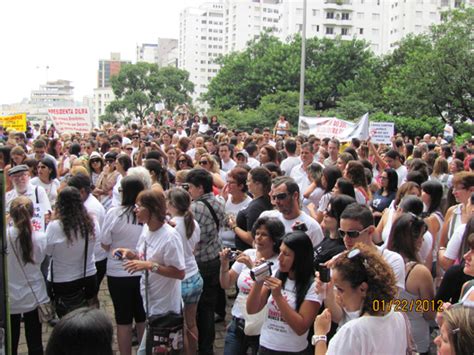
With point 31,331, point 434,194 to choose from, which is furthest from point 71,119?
point 434,194

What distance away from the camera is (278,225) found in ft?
12.9

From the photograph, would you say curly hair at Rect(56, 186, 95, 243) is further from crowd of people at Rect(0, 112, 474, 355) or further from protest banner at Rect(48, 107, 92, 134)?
protest banner at Rect(48, 107, 92, 134)

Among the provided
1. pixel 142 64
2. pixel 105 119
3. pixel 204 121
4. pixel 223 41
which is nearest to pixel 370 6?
pixel 142 64

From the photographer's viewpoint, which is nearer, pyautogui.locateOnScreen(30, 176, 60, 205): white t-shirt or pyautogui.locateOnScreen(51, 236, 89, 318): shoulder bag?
pyautogui.locateOnScreen(51, 236, 89, 318): shoulder bag

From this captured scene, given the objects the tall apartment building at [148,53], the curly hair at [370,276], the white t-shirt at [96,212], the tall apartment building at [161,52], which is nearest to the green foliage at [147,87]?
the white t-shirt at [96,212]

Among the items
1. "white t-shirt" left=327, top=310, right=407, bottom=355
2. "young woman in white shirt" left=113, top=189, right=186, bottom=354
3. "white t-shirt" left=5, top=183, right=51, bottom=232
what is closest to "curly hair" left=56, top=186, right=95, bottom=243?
"young woman in white shirt" left=113, top=189, right=186, bottom=354

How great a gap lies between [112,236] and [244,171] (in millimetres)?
1846

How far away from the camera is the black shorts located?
486 centimetres

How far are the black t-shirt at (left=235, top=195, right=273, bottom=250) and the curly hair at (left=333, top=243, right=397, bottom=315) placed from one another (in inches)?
99.6

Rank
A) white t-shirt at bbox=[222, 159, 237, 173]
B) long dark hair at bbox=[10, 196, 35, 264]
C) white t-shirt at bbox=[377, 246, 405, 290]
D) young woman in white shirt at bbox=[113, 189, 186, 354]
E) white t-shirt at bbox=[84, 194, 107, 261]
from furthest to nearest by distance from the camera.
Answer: white t-shirt at bbox=[222, 159, 237, 173]
white t-shirt at bbox=[84, 194, 107, 261]
long dark hair at bbox=[10, 196, 35, 264]
young woman in white shirt at bbox=[113, 189, 186, 354]
white t-shirt at bbox=[377, 246, 405, 290]

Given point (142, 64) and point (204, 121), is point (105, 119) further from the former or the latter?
point (204, 121)

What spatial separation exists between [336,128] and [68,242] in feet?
31.7

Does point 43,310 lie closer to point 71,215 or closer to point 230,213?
point 71,215

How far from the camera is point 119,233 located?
4883 millimetres
